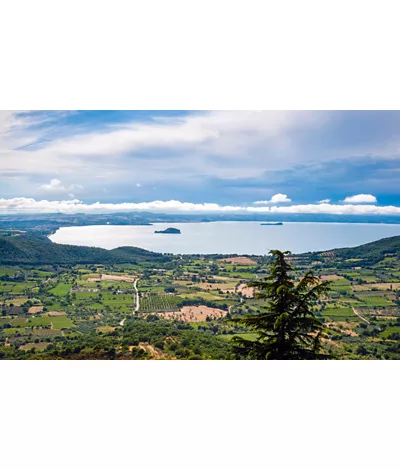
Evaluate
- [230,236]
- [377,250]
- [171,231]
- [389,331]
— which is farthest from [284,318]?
[171,231]

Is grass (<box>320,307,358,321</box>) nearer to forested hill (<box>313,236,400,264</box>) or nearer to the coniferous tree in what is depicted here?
forested hill (<box>313,236,400,264</box>)

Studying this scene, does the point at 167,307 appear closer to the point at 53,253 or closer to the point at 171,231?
the point at 171,231

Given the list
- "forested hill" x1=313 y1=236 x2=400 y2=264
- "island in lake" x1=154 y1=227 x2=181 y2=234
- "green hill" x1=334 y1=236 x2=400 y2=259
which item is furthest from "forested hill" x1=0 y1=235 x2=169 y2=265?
"green hill" x1=334 y1=236 x2=400 y2=259

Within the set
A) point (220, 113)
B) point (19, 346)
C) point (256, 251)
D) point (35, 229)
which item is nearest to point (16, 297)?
point (35, 229)

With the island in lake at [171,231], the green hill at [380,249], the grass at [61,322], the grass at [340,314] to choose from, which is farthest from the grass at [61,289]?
the green hill at [380,249]

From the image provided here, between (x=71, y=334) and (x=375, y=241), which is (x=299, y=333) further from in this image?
(x=375, y=241)

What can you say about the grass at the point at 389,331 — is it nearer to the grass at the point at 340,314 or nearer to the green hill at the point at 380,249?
the grass at the point at 340,314
